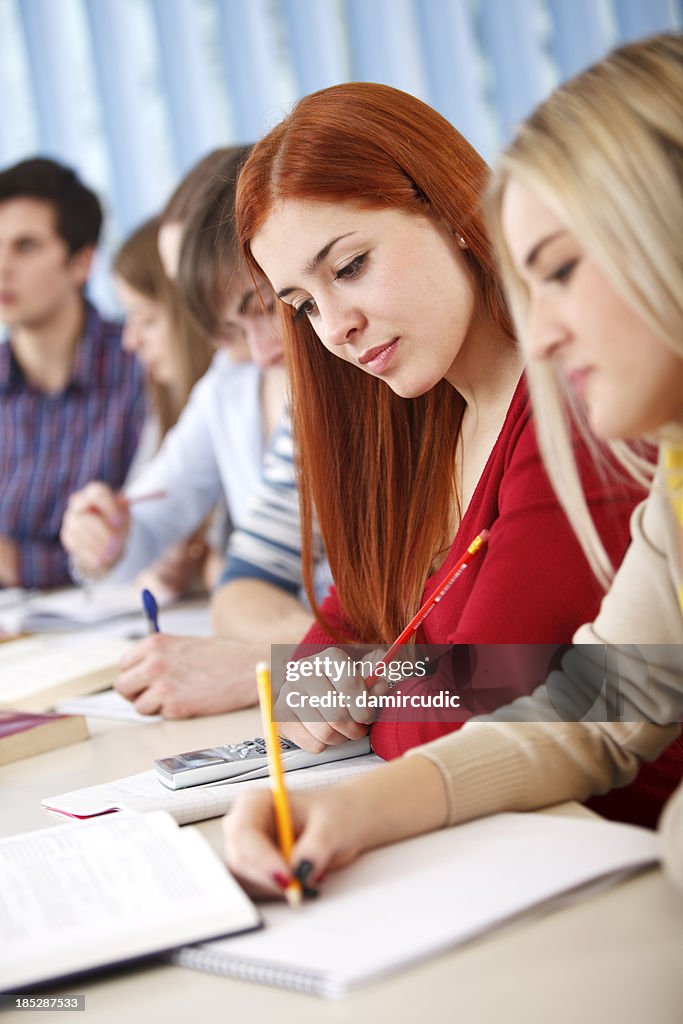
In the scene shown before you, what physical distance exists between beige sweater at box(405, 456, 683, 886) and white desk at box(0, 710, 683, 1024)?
0.45ft

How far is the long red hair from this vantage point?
3.76 feet

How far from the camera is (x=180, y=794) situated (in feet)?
3.34

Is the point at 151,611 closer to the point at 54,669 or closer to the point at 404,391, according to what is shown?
the point at 54,669

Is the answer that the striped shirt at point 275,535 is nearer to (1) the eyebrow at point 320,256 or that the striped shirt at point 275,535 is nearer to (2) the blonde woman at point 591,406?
(1) the eyebrow at point 320,256

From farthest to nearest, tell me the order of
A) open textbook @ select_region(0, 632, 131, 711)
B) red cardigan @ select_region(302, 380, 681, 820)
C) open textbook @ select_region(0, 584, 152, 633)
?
open textbook @ select_region(0, 584, 152, 633) < open textbook @ select_region(0, 632, 131, 711) < red cardigan @ select_region(302, 380, 681, 820)

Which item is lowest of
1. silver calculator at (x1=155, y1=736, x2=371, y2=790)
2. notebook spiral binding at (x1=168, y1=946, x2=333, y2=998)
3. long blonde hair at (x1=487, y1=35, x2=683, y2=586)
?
silver calculator at (x1=155, y1=736, x2=371, y2=790)

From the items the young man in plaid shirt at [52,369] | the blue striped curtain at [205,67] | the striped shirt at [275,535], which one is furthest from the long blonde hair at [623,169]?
the blue striped curtain at [205,67]

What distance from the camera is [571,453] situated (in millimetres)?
926

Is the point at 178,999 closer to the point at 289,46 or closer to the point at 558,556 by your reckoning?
the point at 558,556

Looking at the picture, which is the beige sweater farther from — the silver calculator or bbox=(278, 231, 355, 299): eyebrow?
bbox=(278, 231, 355, 299): eyebrow

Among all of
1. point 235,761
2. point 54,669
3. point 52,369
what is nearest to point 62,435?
point 52,369

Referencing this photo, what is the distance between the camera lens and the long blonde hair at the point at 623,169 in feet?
2.37

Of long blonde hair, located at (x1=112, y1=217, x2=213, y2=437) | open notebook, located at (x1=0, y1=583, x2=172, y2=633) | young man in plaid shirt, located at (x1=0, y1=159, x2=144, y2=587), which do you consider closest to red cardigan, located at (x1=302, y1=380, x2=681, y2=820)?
open notebook, located at (x1=0, y1=583, x2=172, y2=633)

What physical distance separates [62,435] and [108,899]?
95.2 inches
